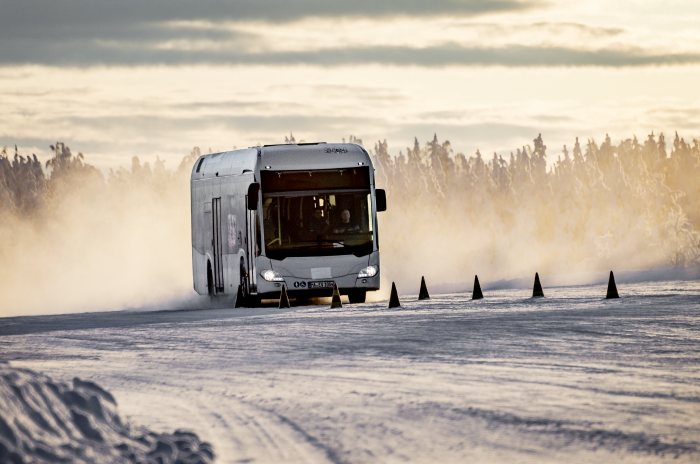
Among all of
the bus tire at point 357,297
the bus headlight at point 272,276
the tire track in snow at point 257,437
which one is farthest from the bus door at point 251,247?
the tire track in snow at point 257,437

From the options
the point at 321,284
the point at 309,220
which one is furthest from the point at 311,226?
the point at 321,284

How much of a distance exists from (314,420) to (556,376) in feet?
12.9

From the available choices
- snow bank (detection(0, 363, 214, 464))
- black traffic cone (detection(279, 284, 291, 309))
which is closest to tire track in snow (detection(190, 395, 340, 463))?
snow bank (detection(0, 363, 214, 464))

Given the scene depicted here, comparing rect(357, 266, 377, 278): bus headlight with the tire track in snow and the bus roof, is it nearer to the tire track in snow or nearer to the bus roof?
the bus roof

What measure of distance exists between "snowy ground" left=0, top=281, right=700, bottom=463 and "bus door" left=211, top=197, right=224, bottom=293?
788cm

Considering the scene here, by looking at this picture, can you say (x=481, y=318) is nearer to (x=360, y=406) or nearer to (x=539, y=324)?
(x=539, y=324)

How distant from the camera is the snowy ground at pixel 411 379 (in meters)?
12.9

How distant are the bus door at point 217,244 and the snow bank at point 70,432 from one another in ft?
81.5

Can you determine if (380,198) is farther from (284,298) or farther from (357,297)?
(357,297)

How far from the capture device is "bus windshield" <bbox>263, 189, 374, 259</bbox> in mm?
35719

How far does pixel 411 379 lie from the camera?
697 inches

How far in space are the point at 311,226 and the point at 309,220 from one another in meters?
0.14

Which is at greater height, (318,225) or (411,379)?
(318,225)

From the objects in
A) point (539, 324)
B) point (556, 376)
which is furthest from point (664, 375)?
point (539, 324)
